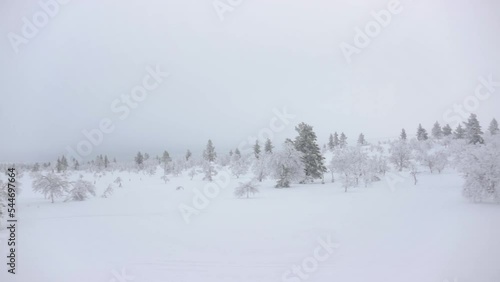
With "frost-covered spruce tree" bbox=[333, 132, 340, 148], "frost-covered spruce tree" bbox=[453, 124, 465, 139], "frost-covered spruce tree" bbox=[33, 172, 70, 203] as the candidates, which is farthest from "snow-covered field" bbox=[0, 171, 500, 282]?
"frost-covered spruce tree" bbox=[333, 132, 340, 148]

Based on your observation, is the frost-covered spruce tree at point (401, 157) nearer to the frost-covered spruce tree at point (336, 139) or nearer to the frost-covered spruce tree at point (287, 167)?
the frost-covered spruce tree at point (287, 167)

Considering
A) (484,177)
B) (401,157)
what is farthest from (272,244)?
(401,157)

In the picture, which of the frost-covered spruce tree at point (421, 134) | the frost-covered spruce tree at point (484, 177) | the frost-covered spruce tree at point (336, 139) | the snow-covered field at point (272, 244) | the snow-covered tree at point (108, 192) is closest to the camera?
the snow-covered field at point (272, 244)

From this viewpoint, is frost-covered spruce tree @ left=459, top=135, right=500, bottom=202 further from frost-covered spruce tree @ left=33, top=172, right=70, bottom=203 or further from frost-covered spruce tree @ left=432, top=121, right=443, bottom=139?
frost-covered spruce tree @ left=432, top=121, right=443, bottom=139

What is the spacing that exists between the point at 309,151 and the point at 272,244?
27972 mm

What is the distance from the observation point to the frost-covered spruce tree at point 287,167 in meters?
34.0

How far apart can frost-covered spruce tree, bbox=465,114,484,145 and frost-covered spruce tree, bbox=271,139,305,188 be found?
3374 centimetres

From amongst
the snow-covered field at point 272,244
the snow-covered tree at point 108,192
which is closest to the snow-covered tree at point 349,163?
the snow-covered field at point 272,244

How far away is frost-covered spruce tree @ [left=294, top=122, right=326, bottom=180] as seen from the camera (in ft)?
122

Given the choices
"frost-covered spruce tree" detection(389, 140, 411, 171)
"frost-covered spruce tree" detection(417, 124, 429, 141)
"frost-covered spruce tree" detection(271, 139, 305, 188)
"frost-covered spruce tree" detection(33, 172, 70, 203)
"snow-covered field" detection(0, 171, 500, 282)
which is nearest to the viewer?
"snow-covered field" detection(0, 171, 500, 282)

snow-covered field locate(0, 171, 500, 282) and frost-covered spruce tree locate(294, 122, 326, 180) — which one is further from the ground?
frost-covered spruce tree locate(294, 122, 326, 180)

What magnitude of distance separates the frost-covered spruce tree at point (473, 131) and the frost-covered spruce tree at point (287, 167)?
33.7 metres

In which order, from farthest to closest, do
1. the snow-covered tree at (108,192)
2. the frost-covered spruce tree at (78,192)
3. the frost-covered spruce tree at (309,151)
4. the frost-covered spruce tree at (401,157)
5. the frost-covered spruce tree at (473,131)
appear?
the frost-covered spruce tree at (473,131)
the frost-covered spruce tree at (401,157)
the frost-covered spruce tree at (309,151)
the snow-covered tree at (108,192)
the frost-covered spruce tree at (78,192)

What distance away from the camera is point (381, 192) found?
24.5m
